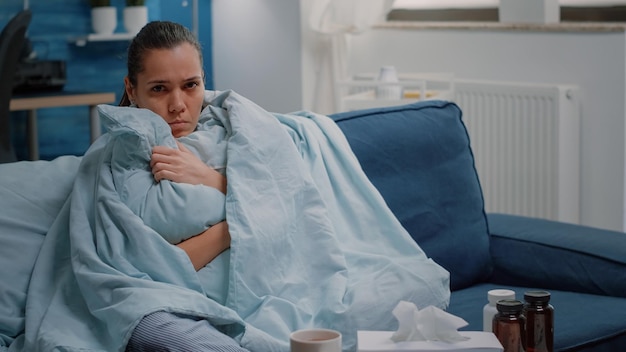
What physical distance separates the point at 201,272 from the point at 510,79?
238cm

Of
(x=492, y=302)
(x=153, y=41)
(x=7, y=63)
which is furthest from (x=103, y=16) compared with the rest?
(x=492, y=302)

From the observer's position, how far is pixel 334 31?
4.61 metres

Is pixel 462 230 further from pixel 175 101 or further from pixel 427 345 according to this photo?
pixel 427 345

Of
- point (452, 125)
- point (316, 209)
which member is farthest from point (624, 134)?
point (316, 209)

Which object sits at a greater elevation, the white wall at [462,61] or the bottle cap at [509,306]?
the white wall at [462,61]

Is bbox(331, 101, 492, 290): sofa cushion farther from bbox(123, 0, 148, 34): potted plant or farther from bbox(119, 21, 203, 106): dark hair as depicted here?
bbox(123, 0, 148, 34): potted plant

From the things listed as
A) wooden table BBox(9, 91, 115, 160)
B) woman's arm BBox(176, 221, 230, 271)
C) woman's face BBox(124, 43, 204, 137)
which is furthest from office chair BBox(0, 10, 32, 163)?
woman's arm BBox(176, 221, 230, 271)

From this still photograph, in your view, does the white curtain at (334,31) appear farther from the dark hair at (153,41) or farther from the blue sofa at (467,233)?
the dark hair at (153,41)

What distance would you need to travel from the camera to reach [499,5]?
4184 millimetres

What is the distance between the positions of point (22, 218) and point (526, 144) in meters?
2.36

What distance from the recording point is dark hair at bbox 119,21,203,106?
2.19m

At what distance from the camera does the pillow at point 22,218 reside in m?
1.97

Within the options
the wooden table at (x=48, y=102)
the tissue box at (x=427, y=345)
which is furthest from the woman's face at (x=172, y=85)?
the wooden table at (x=48, y=102)

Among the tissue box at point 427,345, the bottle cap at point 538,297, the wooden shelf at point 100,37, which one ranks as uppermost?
the wooden shelf at point 100,37
